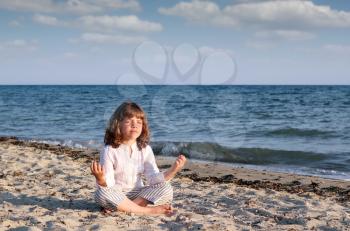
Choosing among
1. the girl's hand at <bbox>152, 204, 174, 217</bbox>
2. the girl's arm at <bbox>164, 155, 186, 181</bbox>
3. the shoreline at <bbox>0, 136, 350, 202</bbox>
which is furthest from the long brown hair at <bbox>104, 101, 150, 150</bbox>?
the shoreline at <bbox>0, 136, 350, 202</bbox>

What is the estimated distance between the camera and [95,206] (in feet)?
19.0

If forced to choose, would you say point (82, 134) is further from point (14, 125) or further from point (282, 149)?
point (282, 149)

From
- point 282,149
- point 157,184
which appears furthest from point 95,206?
point 282,149

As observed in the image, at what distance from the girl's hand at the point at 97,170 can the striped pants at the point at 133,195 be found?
1.31 feet

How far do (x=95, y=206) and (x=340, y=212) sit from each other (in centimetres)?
313

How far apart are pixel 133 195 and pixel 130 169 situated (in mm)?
345

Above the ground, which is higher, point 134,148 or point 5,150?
point 134,148

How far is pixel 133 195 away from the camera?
18.3 feet

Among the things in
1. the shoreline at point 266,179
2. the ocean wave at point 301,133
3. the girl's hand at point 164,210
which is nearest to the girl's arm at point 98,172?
the girl's hand at point 164,210

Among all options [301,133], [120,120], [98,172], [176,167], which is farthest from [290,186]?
[301,133]

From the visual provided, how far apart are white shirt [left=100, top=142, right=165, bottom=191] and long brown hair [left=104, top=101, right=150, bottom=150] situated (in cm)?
9

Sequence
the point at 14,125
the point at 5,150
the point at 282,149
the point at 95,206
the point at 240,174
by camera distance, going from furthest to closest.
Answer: the point at 14,125 < the point at 282,149 < the point at 5,150 < the point at 240,174 < the point at 95,206

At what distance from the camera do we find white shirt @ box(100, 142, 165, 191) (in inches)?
208

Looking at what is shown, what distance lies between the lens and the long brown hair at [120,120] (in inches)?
205
